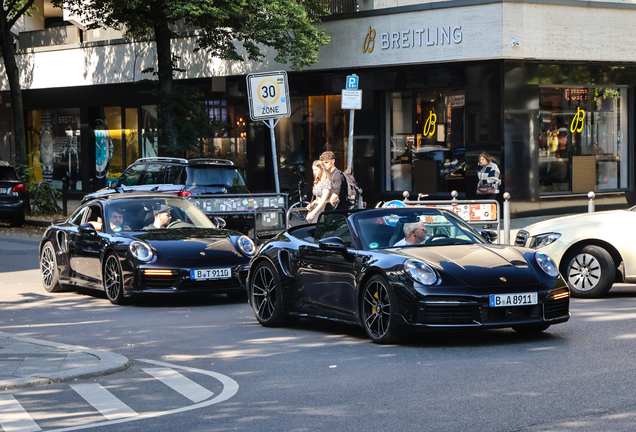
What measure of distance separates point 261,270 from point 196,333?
3.33ft

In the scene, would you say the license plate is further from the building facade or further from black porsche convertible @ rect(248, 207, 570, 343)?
the building facade

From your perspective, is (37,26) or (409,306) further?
(37,26)

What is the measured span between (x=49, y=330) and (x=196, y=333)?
169 centimetres

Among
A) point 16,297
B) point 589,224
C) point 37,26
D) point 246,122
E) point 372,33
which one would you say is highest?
point 37,26

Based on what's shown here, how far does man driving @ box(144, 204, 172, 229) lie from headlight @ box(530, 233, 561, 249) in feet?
16.2

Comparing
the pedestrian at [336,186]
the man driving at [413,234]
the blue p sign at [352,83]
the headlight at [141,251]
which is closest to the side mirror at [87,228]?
the headlight at [141,251]

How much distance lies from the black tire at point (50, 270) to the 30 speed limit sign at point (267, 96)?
530 cm

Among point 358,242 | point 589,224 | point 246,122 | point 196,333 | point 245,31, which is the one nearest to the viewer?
point 358,242

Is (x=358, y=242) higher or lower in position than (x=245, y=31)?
lower

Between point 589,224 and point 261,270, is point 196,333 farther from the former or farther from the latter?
point 589,224

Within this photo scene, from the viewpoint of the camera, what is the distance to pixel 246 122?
1154 inches

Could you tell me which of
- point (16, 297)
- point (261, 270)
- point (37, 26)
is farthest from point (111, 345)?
point (37, 26)

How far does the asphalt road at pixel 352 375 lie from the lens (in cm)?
562

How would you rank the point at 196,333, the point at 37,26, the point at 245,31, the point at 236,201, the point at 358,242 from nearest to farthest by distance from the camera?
the point at 358,242 → the point at 196,333 → the point at 236,201 → the point at 245,31 → the point at 37,26
